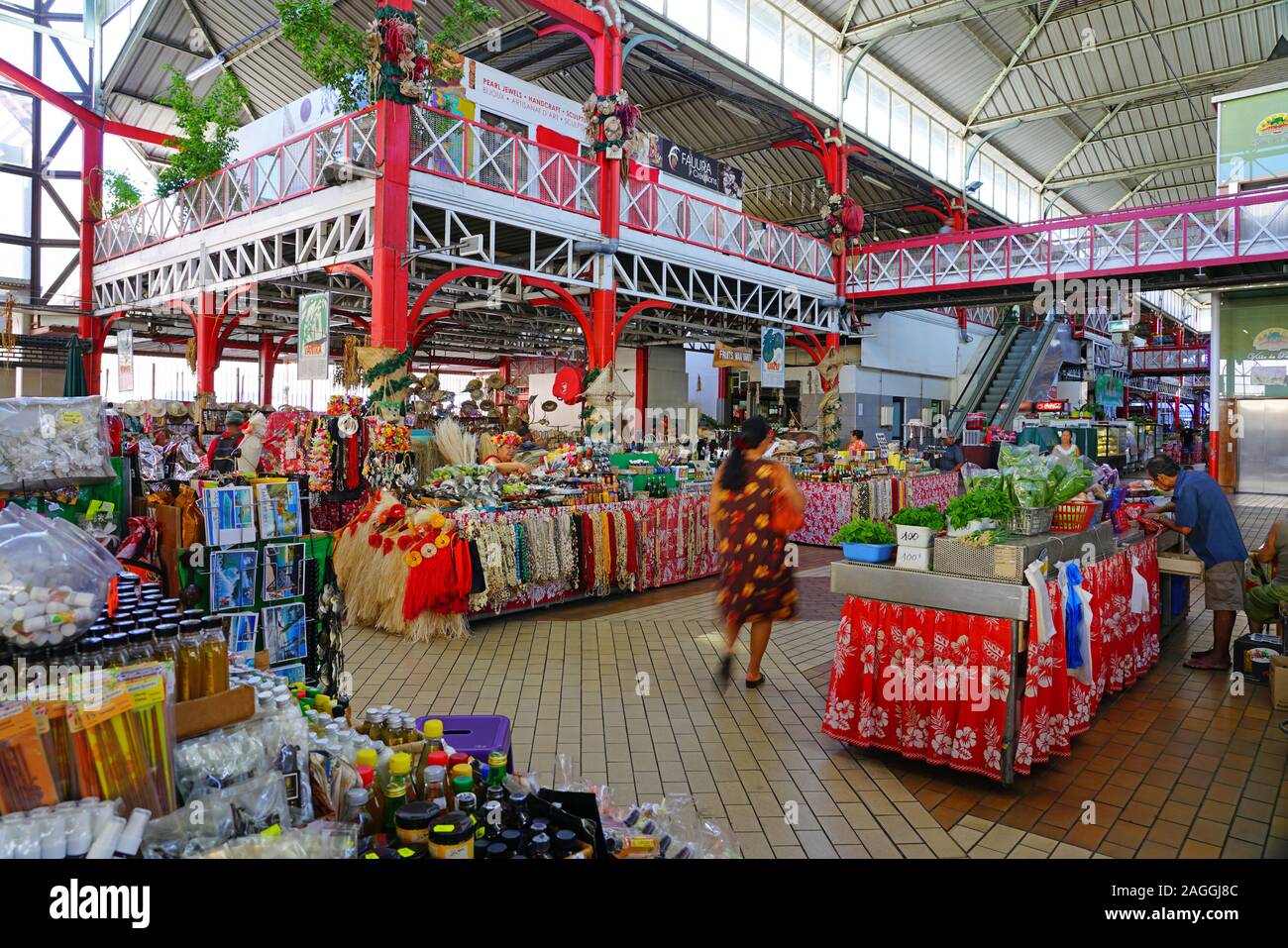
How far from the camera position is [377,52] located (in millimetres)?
8891

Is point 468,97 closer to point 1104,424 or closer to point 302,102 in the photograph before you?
point 302,102

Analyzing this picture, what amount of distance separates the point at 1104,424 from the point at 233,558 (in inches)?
861

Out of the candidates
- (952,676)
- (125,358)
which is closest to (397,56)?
(952,676)

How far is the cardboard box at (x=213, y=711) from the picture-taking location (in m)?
1.71

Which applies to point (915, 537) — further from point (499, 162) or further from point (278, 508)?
point (499, 162)

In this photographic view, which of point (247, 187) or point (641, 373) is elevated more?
point (247, 187)

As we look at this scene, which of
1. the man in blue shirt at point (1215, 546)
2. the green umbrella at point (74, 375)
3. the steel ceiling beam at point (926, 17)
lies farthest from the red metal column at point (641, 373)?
the man in blue shirt at point (1215, 546)

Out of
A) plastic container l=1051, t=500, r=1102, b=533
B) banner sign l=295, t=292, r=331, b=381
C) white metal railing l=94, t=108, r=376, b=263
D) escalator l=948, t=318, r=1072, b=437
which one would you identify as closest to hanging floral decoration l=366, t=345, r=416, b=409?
banner sign l=295, t=292, r=331, b=381

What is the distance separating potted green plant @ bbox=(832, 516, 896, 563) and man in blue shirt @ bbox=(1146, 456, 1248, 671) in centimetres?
256

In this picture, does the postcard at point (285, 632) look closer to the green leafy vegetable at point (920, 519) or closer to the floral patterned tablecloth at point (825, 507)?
the green leafy vegetable at point (920, 519)

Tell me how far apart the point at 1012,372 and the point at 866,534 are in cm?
2181

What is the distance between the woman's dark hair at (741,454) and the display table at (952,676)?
0.84m
